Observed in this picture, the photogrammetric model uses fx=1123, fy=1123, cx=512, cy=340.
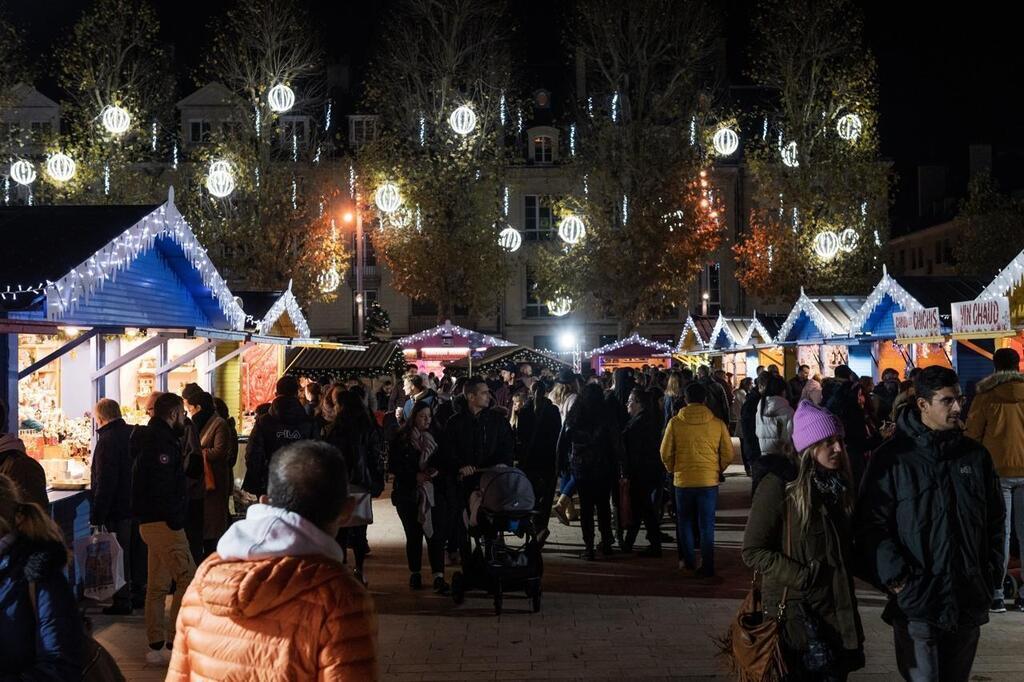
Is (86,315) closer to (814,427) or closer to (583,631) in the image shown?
(583,631)

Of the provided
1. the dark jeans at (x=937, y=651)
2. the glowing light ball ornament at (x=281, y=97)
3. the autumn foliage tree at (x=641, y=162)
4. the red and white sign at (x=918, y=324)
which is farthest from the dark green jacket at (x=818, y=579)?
the autumn foliage tree at (x=641, y=162)

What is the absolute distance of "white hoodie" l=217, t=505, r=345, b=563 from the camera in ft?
9.12

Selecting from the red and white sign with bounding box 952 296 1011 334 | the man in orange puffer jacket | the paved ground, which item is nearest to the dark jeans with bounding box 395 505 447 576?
the paved ground

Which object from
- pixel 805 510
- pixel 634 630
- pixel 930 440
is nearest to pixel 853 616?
pixel 805 510

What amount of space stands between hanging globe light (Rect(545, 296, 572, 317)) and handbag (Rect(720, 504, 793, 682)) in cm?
3410

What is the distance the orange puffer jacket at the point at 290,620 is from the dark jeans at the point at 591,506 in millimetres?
8522

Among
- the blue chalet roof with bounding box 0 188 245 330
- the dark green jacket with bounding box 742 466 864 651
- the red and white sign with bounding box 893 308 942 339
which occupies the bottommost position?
the dark green jacket with bounding box 742 466 864 651

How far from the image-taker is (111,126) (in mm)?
24062

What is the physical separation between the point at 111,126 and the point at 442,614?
18551 millimetres

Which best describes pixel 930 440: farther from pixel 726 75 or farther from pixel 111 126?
pixel 726 75

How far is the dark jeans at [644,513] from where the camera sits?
1166 centimetres

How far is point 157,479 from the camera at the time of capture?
24.0ft

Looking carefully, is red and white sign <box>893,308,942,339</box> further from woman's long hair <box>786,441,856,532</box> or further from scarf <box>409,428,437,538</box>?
woman's long hair <box>786,441,856,532</box>

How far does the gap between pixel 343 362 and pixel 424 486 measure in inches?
508
